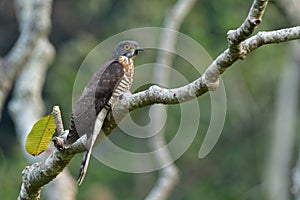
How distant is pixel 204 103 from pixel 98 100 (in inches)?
415

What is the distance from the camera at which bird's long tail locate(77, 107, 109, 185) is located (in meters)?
4.39

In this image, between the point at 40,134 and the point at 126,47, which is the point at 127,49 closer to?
the point at 126,47

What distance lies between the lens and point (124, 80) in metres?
5.09

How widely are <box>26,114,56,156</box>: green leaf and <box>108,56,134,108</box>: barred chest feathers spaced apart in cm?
32

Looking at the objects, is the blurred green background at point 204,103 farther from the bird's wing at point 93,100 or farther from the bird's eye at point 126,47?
the bird's wing at point 93,100

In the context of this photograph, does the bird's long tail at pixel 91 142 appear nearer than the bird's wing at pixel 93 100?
Yes

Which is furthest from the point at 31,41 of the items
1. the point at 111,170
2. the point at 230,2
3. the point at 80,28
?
the point at 80,28

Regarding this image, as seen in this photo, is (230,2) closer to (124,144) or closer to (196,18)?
(196,18)

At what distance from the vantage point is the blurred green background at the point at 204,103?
1522cm

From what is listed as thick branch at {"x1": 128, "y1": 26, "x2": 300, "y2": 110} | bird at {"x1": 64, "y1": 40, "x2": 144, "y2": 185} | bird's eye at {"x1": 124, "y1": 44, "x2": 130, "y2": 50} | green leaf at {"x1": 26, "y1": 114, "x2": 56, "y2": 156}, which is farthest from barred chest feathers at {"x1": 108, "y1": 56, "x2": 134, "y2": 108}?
thick branch at {"x1": 128, "y1": 26, "x2": 300, "y2": 110}

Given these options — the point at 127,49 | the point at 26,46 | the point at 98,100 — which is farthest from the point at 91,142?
the point at 26,46

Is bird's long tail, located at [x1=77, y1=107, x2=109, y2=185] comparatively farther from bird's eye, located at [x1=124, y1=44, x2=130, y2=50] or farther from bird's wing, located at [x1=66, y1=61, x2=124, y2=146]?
bird's eye, located at [x1=124, y1=44, x2=130, y2=50]

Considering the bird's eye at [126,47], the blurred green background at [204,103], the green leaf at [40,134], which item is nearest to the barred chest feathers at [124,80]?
the bird's eye at [126,47]

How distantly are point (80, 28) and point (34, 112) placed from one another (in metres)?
12.0
